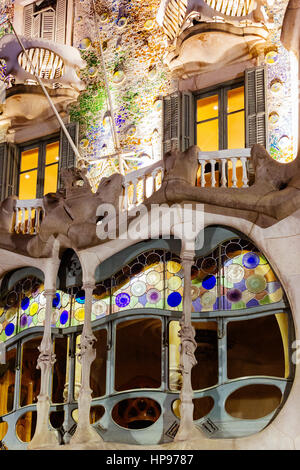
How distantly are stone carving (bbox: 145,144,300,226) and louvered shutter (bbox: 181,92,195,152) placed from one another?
5.93 ft

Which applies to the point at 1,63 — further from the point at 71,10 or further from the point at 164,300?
the point at 164,300

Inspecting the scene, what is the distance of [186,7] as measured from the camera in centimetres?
1542

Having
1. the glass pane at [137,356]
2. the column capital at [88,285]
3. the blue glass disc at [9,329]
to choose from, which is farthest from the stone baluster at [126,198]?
the glass pane at [137,356]

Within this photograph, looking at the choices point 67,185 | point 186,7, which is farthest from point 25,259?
point 186,7

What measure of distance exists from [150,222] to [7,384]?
155 inches

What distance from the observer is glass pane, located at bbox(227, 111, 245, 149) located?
15188 mm

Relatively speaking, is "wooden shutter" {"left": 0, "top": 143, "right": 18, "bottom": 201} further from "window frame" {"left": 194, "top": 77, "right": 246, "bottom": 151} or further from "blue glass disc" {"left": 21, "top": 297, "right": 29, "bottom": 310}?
"window frame" {"left": 194, "top": 77, "right": 246, "bottom": 151}

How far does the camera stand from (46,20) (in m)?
18.1

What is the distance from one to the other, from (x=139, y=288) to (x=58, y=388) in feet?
7.83

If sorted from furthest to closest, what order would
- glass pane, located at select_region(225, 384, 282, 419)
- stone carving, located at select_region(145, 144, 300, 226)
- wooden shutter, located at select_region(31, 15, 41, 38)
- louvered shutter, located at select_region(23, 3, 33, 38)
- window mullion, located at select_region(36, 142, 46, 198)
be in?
louvered shutter, located at select_region(23, 3, 33, 38)
wooden shutter, located at select_region(31, 15, 41, 38)
window mullion, located at select_region(36, 142, 46, 198)
glass pane, located at select_region(225, 384, 282, 419)
stone carving, located at select_region(145, 144, 300, 226)

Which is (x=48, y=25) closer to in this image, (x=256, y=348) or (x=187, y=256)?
(x=187, y=256)

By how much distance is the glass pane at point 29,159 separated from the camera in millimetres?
17500

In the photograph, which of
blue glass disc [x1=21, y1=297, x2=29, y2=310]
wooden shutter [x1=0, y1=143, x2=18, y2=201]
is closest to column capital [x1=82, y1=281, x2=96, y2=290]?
blue glass disc [x1=21, y1=297, x2=29, y2=310]

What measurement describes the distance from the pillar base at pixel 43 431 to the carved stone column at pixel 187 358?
82.9 inches
